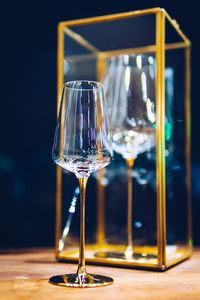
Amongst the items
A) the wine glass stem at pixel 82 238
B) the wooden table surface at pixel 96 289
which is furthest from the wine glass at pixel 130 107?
the wine glass stem at pixel 82 238

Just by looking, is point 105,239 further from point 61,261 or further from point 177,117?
point 177,117

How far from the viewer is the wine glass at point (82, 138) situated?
0.75m

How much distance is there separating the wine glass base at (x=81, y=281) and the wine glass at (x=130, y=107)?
0.21m

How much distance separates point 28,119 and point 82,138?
0.72 m

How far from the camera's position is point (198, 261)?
102 centimetres

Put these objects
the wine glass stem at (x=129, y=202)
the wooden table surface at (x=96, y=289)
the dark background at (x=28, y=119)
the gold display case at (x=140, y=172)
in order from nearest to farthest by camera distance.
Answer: the wooden table surface at (x=96, y=289), the gold display case at (x=140, y=172), the wine glass stem at (x=129, y=202), the dark background at (x=28, y=119)

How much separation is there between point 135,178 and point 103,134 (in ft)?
1.17

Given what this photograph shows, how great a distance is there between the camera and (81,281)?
29.5 inches

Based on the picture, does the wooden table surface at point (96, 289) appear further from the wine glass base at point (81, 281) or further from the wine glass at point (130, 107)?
the wine glass at point (130, 107)

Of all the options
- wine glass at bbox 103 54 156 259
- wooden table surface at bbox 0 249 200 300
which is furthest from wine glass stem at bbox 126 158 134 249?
wooden table surface at bbox 0 249 200 300

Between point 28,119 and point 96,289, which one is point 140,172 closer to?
point 96,289

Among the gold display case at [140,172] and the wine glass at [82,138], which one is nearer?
the wine glass at [82,138]

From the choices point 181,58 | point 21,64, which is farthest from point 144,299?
point 21,64

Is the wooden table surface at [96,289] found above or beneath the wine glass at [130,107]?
beneath
